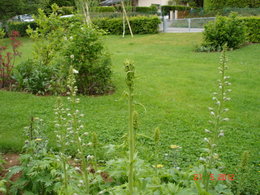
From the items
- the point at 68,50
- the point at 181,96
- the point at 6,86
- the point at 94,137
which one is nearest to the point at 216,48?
the point at 181,96

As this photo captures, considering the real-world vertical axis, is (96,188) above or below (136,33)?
below

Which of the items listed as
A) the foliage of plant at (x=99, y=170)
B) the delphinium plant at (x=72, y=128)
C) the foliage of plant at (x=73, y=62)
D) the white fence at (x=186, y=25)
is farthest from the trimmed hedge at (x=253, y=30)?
the delphinium plant at (x=72, y=128)

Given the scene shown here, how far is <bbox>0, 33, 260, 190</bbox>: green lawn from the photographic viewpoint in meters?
4.55

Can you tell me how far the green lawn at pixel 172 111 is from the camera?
14.9 feet

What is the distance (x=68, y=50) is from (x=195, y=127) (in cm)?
382

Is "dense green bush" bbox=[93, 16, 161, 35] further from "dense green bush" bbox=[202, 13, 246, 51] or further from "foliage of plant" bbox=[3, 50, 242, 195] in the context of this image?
"foliage of plant" bbox=[3, 50, 242, 195]

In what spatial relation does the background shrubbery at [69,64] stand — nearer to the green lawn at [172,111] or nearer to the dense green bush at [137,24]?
the green lawn at [172,111]

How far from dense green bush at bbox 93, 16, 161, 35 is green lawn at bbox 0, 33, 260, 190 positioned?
13.9m

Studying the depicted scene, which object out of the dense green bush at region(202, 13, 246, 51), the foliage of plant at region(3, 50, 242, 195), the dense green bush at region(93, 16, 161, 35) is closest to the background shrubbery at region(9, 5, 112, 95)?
Result: the foliage of plant at region(3, 50, 242, 195)

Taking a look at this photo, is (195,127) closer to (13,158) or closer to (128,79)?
(13,158)

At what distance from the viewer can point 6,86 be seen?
813cm

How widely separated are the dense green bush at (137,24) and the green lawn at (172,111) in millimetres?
13937

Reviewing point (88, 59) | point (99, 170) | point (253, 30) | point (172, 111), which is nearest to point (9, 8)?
point (253, 30)

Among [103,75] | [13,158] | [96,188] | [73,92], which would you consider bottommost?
[13,158]
